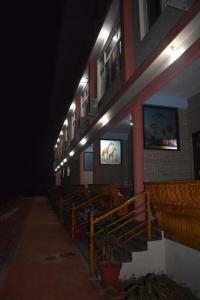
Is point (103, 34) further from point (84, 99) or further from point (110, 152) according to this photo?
point (84, 99)

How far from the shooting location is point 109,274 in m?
5.32

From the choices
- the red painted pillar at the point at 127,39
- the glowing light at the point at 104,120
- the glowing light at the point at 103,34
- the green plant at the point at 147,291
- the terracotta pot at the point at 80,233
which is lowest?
→ the terracotta pot at the point at 80,233

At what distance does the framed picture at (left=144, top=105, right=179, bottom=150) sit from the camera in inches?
350

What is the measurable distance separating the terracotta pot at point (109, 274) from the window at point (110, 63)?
885cm

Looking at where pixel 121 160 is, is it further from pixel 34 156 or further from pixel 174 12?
pixel 34 156

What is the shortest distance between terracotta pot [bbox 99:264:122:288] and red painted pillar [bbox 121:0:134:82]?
645cm

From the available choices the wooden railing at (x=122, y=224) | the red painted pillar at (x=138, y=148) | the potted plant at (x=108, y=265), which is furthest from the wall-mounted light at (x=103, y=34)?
the potted plant at (x=108, y=265)

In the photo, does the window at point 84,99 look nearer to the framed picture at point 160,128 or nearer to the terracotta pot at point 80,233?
the framed picture at point 160,128

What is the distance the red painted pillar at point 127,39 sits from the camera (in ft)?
30.8

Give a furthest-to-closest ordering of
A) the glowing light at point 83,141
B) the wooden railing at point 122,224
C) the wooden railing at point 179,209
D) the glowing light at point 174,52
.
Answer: the glowing light at point 83,141, the wooden railing at point 122,224, the glowing light at point 174,52, the wooden railing at point 179,209

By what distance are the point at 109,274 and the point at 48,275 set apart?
170 centimetres

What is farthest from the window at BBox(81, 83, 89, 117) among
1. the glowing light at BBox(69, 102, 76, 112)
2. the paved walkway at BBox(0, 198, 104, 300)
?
the paved walkway at BBox(0, 198, 104, 300)

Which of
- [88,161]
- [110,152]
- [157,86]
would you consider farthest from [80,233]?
[88,161]

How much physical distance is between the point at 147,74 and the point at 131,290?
5.35 meters
